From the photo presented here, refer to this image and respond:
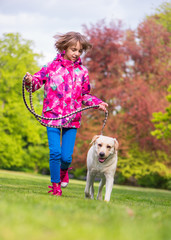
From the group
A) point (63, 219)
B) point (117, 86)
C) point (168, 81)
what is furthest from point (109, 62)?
point (63, 219)

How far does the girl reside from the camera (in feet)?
18.0

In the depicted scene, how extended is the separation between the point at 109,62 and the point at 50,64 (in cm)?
1869

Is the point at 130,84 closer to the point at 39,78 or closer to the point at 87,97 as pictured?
the point at 87,97

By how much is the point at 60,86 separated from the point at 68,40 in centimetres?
76

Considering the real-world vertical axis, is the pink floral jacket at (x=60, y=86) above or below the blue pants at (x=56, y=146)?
above

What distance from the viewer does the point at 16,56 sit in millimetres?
28891

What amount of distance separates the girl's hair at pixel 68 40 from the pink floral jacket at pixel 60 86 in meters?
0.16

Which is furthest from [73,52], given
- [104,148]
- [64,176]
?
[64,176]

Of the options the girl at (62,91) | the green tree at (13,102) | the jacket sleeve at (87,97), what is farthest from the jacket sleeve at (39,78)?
the green tree at (13,102)

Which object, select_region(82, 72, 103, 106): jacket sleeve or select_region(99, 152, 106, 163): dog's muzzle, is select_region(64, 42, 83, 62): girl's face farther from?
select_region(99, 152, 106, 163): dog's muzzle

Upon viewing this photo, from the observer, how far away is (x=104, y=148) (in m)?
5.23

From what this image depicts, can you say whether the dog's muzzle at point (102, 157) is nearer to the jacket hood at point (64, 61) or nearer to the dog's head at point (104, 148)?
the dog's head at point (104, 148)

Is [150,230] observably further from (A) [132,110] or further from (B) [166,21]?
(B) [166,21]

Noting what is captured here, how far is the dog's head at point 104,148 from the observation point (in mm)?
5184
